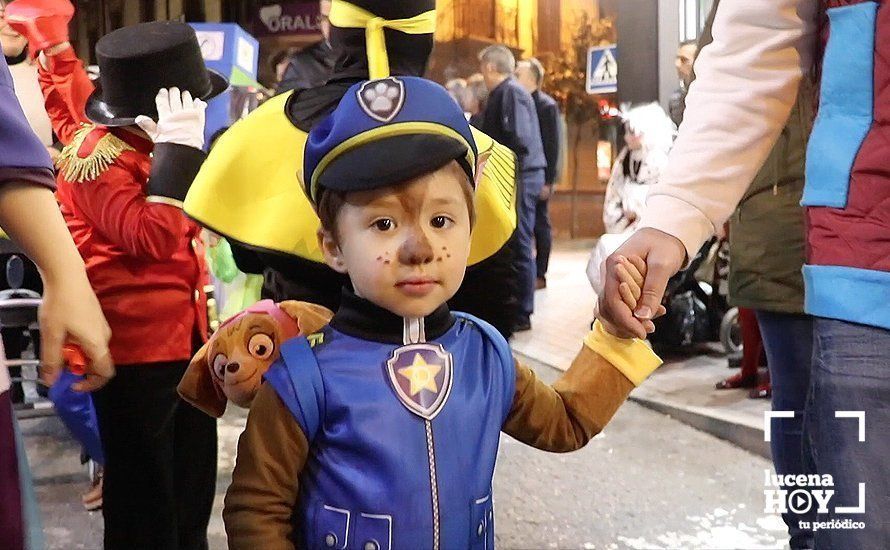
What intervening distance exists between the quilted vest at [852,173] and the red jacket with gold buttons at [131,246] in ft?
4.64

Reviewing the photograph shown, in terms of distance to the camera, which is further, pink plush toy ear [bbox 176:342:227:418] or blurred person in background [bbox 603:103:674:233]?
blurred person in background [bbox 603:103:674:233]

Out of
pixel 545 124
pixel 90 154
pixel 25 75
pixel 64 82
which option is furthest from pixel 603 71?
pixel 90 154

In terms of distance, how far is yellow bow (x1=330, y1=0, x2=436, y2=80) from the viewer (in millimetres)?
1454

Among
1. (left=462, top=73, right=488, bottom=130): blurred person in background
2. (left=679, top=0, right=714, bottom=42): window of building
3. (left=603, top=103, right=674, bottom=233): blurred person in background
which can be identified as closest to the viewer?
(left=603, top=103, right=674, bottom=233): blurred person in background

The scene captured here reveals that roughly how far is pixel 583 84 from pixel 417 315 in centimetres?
1315

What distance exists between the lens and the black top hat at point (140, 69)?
6.73 feet

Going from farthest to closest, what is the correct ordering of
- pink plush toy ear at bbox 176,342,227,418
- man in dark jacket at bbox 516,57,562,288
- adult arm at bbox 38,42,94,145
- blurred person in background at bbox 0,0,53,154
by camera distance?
1. man in dark jacket at bbox 516,57,562,288
2. blurred person in background at bbox 0,0,53,154
3. adult arm at bbox 38,42,94,145
4. pink plush toy ear at bbox 176,342,227,418

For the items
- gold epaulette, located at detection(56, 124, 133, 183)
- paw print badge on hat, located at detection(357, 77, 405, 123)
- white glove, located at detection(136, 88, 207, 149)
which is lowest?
gold epaulette, located at detection(56, 124, 133, 183)

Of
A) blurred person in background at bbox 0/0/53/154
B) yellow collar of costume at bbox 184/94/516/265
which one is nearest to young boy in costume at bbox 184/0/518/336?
yellow collar of costume at bbox 184/94/516/265

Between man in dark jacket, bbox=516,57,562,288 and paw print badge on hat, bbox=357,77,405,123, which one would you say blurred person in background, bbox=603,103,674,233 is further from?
paw print badge on hat, bbox=357,77,405,123

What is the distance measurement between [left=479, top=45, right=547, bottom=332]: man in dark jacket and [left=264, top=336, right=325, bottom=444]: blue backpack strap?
4.30 m

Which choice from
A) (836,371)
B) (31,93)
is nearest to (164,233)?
(836,371)

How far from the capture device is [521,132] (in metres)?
5.63

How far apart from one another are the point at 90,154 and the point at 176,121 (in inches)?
9.4
